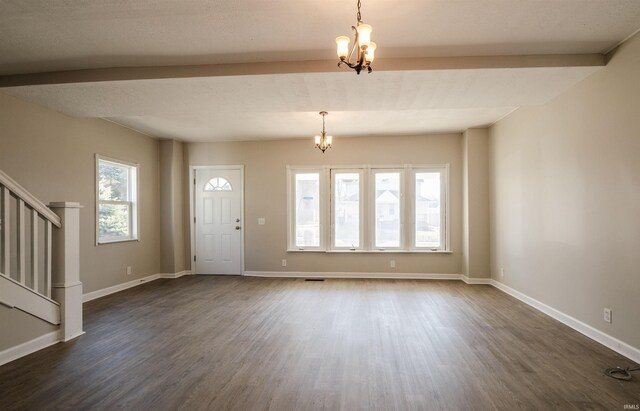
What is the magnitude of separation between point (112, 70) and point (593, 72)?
15.5 feet

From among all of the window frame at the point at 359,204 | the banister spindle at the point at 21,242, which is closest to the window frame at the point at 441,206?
the window frame at the point at 359,204

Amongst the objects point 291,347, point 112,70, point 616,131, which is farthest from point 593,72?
point 112,70

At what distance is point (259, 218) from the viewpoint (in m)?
6.51

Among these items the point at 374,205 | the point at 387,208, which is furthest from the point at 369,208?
the point at 387,208

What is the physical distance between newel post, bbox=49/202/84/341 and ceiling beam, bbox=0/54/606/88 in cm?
133

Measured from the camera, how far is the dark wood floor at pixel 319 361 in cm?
221

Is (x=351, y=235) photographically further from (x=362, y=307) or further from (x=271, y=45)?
(x=271, y=45)

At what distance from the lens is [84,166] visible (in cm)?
466

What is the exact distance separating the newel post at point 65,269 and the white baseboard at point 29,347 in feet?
0.25

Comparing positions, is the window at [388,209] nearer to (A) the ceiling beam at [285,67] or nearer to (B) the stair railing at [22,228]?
(A) the ceiling beam at [285,67]

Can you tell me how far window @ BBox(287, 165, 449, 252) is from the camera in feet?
A: 20.3

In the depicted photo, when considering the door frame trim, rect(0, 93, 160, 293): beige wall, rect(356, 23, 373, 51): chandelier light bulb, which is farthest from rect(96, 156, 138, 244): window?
rect(356, 23, 373, 51): chandelier light bulb

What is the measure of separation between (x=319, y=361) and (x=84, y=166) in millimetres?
4293

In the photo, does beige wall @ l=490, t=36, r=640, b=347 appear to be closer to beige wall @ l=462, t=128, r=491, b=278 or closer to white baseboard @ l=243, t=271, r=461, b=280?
beige wall @ l=462, t=128, r=491, b=278
